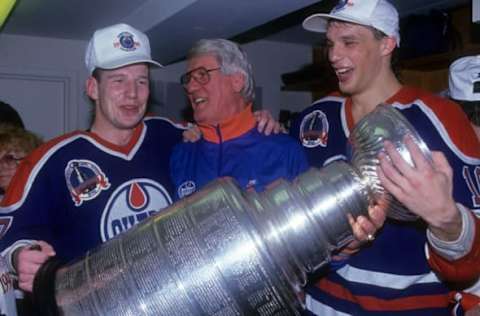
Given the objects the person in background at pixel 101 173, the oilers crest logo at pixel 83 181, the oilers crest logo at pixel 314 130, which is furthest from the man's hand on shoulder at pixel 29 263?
the oilers crest logo at pixel 314 130

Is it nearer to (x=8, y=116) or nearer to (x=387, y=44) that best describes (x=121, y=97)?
(x=387, y=44)

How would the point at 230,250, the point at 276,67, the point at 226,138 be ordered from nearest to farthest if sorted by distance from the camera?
the point at 230,250
the point at 226,138
the point at 276,67

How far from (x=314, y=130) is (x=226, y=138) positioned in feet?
0.68

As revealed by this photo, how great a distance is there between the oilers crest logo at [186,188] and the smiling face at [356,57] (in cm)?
40

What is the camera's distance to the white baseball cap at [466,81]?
1408mm

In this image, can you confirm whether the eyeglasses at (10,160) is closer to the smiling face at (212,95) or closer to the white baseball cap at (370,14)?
the smiling face at (212,95)

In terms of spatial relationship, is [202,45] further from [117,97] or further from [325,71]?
[325,71]

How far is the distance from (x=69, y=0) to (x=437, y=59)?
1.90 m

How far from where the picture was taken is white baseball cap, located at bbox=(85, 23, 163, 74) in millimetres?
1273

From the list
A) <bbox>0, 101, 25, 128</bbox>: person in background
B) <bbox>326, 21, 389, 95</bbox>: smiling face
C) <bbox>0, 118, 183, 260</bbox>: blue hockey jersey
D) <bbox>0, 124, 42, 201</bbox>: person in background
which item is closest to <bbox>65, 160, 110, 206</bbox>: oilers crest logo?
<bbox>0, 118, 183, 260</bbox>: blue hockey jersey

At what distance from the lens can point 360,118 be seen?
4.24ft

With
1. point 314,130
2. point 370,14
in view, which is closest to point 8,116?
point 314,130

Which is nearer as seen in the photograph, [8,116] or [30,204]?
[30,204]

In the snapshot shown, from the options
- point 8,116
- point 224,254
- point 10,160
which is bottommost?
point 224,254
